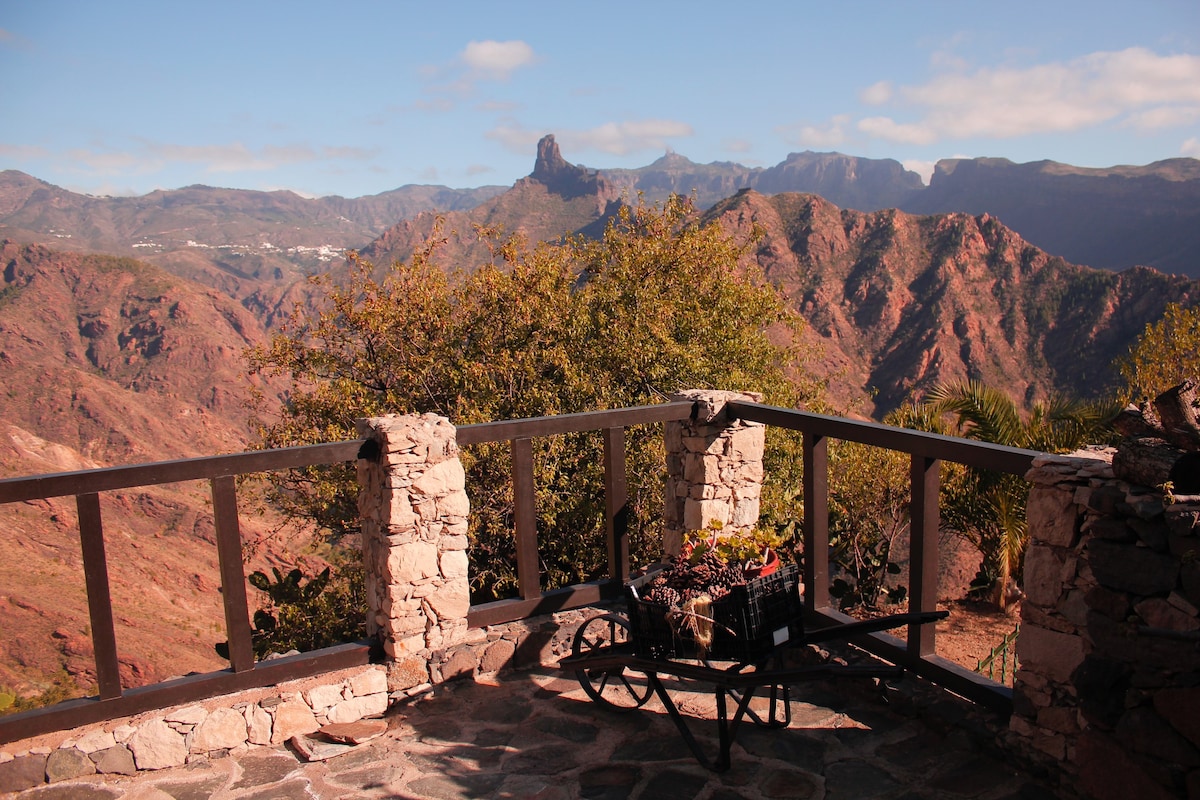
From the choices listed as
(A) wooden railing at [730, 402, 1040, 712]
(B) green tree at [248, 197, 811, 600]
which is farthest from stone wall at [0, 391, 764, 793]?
(B) green tree at [248, 197, 811, 600]

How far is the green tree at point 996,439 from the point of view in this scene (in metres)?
7.87

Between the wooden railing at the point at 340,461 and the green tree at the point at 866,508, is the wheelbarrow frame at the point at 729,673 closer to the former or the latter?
the wooden railing at the point at 340,461

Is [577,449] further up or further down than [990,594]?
further up

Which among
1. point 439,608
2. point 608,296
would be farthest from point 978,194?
point 439,608

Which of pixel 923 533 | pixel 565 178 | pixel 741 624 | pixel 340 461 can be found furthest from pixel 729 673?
pixel 565 178

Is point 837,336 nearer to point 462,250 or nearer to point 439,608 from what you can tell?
point 462,250

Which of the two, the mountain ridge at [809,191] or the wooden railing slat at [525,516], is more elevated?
the mountain ridge at [809,191]

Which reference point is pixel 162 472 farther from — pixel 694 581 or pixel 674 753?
pixel 674 753

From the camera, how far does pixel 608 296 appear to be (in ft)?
39.0

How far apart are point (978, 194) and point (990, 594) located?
9188 centimetres

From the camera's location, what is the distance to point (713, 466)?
4.43 m

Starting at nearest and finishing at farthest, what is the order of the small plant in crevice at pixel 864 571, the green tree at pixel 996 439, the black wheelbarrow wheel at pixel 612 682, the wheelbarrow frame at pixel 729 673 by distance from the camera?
the wheelbarrow frame at pixel 729 673 < the black wheelbarrow wheel at pixel 612 682 < the small plant in crevice at pixel 864 571 < the green tree at pixel 996 439

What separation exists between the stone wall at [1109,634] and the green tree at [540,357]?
647 centimetres

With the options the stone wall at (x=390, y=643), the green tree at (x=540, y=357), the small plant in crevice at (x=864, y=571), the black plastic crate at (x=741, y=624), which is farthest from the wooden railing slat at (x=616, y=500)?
the green tree at (x=540, y=357)
